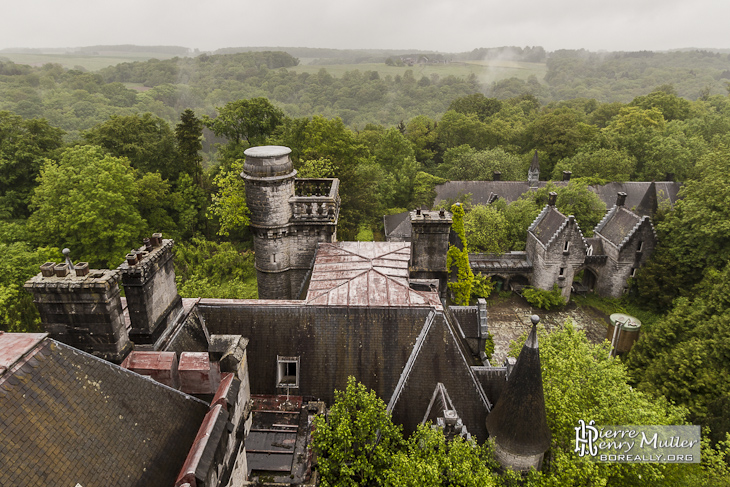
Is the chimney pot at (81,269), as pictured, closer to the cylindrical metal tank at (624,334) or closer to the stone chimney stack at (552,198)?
the cylindrical metal tank at (624,334)

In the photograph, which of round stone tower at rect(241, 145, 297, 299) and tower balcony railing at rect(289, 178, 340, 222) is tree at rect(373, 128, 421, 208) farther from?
round stone tower at rect(241, 145, 297, 299)

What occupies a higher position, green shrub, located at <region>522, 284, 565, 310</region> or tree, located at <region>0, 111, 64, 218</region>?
tree, located at <region>0, 111, 64, 218</region>

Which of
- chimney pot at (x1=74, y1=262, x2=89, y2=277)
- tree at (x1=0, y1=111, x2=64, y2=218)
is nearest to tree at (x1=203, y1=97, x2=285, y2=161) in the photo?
tree at (x1=0, y1=111, x2=64, y2=218)

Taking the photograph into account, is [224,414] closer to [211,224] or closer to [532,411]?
[532,411]

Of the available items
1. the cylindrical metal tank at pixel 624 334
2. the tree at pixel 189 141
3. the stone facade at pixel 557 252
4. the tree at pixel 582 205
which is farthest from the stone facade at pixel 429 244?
the tree at pixel 582 205

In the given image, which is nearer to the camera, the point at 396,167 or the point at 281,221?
the point at 281,221

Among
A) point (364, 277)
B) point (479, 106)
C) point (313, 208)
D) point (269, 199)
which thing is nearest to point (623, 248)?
point (313, 208)

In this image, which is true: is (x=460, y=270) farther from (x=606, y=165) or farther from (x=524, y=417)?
(x=606, y=165)
